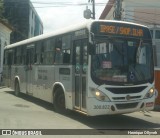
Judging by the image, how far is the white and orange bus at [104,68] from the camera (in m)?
10.6

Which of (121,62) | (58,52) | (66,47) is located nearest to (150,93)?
(121,62)

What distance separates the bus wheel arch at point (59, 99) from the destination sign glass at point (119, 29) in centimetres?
287

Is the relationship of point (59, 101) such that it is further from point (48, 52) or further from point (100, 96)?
point (100, 96)

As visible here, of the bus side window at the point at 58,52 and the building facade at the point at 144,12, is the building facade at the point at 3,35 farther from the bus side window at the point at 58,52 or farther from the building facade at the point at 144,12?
the bus side window at the point at 58,52

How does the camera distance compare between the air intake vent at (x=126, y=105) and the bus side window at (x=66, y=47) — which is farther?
the bus side window at (x=66, y=47)

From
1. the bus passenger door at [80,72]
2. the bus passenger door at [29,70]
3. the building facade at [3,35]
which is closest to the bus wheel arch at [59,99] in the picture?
the bus passenger door at [80,72]

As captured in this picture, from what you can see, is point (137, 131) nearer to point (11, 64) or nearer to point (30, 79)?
point (30, 79)

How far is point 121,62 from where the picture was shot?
10.9 metres

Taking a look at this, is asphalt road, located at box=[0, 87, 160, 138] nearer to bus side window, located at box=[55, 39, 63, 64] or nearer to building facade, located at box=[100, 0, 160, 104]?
bus side window, located at box=[55, 39, 63, 64]

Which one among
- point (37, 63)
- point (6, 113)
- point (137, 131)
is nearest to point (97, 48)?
point (137, 131)

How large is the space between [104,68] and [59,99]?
2935 millimetres

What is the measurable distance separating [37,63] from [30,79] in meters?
1.37

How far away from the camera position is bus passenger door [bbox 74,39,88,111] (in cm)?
1094

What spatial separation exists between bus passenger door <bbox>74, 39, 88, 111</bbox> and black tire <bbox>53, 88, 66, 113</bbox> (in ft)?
5.01
